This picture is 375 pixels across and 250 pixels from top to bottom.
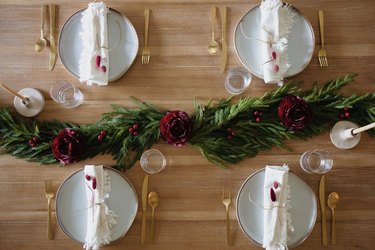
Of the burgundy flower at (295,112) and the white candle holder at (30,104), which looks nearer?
the burgundy flower at (295,112)

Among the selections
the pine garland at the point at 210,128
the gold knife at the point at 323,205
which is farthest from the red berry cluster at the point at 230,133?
the gold knife at the point at 323,205

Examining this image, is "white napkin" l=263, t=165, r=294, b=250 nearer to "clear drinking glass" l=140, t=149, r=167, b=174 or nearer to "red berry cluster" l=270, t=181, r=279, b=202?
"red berry cluster" l=270, t=181, r=279, b=202

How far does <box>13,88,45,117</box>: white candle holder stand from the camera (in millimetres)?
1323

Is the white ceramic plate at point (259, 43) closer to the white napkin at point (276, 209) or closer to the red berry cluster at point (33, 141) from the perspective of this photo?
the white napkin at point (276, 209)

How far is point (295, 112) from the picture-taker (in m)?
1.22

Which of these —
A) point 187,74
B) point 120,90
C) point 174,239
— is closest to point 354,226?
point 174,239

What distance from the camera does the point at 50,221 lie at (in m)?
1.29

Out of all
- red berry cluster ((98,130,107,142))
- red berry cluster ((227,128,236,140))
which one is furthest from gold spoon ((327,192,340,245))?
red berry cluster ((98,130,107,142))

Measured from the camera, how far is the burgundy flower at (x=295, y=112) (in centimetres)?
122

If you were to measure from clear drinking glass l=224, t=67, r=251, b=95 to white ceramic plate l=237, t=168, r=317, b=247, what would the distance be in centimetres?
32

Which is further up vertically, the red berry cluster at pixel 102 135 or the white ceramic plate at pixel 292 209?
the red berry cluster at pixel 102 135

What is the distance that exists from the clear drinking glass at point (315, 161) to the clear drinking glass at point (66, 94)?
84 centimetres

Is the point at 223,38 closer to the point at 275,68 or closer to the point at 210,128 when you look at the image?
the point at 275,68

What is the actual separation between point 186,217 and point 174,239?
0.09 metres
